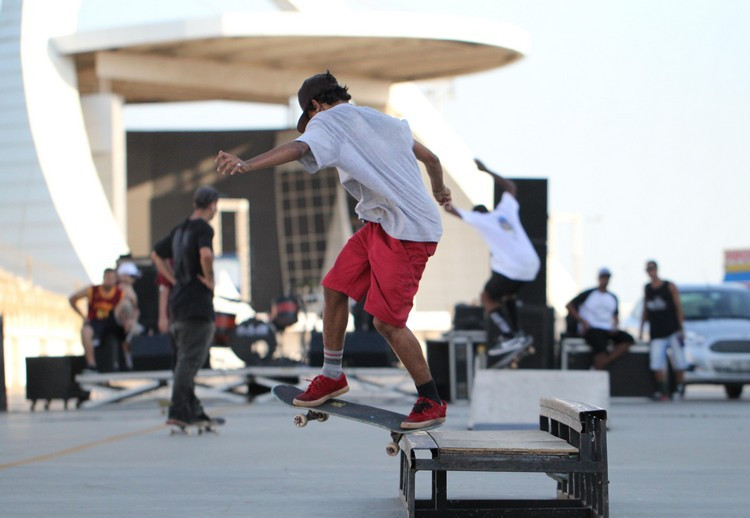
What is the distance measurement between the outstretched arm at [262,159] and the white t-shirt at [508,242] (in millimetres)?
7077

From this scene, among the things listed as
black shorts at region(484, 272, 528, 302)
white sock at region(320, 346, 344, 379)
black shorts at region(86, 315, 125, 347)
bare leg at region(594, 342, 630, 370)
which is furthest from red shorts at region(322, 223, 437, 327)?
bare leg at region(594, 342, 630, 370)

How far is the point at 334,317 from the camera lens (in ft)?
Result: 20.6

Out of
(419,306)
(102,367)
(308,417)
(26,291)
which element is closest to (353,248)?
(308,417)

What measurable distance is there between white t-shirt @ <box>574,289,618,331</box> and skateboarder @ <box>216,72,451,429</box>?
36.5 ft

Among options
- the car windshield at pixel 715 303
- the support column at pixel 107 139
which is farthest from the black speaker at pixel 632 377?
the support column at pixel 107 139

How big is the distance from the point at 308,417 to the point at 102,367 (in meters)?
10.8

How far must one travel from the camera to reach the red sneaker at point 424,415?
5.91 metres

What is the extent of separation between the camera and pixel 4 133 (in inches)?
1809

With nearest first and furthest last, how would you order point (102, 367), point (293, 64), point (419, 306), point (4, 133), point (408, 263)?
point (408, 263) < point (102, 367) < point (4, 133) < point (293, 64) < point (419, 306)

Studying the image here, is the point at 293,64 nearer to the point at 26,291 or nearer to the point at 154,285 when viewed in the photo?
the point at 26,291

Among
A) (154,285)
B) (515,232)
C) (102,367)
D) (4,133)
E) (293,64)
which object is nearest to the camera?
(515,232)

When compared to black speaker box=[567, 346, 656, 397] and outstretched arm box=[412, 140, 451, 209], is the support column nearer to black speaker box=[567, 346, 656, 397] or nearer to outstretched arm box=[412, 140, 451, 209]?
black speaker box=[567, 346, 656, 397]

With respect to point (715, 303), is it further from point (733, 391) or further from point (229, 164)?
point (229, 164)

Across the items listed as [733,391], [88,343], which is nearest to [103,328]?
[88,343]
